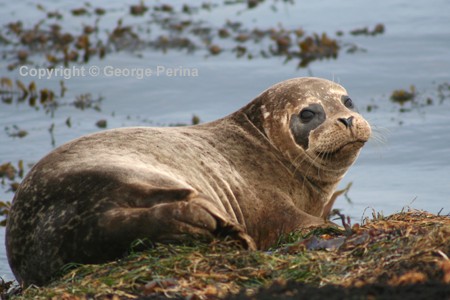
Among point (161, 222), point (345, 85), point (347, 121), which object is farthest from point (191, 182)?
point (345, 85)

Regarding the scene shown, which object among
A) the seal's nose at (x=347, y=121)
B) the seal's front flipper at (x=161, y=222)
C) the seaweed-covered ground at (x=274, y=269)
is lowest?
the seaweed-covered ground at (x=274, y=269)

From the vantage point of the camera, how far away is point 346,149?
8.87 meters

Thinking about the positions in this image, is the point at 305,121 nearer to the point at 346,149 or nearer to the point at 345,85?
the point at 346,149

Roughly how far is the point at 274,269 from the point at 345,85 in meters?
7.79

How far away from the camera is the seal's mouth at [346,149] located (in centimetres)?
881

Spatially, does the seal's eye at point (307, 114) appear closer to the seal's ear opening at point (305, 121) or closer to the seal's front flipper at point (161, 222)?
the seal's ear opening at point (305, 121)

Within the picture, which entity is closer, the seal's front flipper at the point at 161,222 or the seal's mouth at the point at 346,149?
the seal's front flipper at the point at 161,222

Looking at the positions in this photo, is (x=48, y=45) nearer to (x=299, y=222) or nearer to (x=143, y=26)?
(x=143, y=26)

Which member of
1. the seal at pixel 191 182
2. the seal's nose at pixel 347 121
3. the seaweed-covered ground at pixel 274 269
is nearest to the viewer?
the seaweed-covered ground at pixel 274 269

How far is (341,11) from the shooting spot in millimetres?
Answer: 18016

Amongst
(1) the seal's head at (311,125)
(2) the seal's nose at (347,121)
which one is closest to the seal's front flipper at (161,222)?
(2) the seal's nose at (347,121)

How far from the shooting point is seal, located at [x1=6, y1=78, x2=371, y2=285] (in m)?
6.88

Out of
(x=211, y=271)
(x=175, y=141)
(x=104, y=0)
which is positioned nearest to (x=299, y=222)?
(x=175, y=141)

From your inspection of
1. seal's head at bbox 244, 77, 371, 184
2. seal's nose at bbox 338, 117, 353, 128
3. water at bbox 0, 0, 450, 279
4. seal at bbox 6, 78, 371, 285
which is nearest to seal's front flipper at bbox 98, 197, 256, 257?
seal at bbox 6, 78, 371, 285
